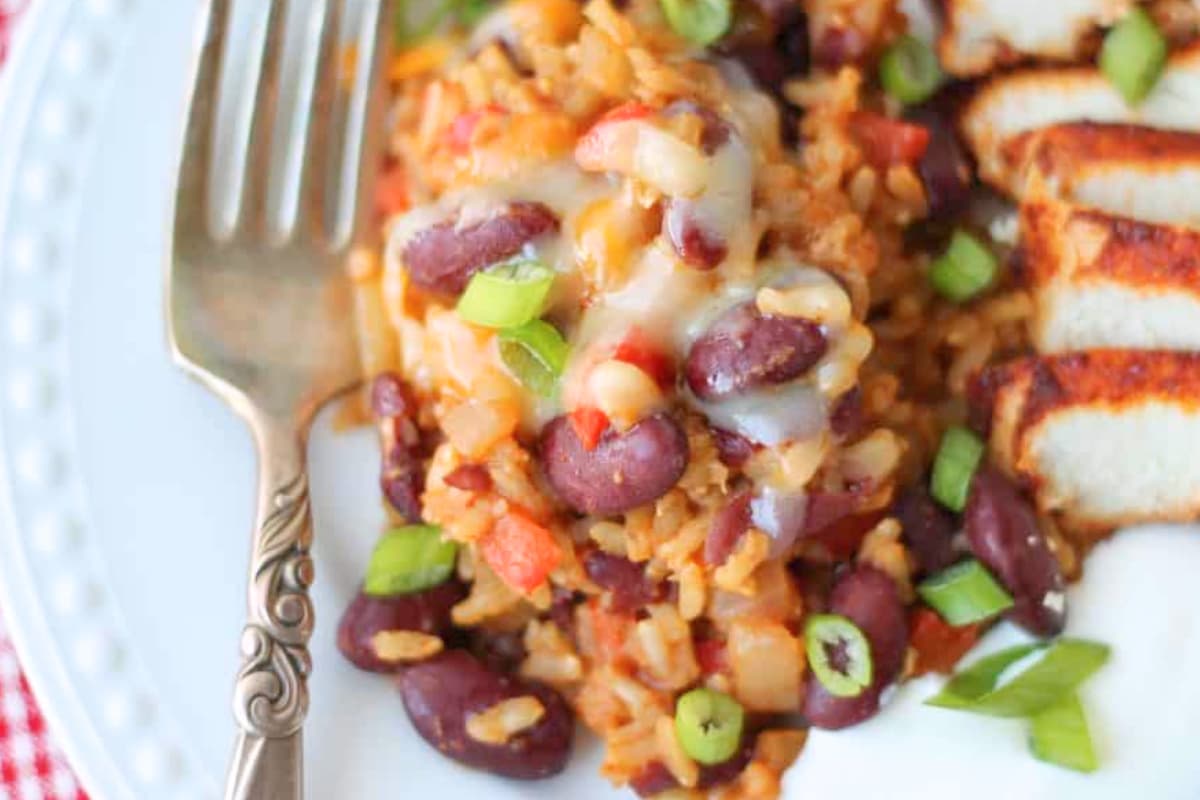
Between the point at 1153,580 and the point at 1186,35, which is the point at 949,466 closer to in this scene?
the point at 1153,580

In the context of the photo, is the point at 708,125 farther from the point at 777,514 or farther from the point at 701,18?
the point at 777,514

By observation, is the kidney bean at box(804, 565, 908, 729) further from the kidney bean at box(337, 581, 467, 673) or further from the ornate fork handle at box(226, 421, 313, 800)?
the ornate fork handle at box(226, 421, 313, 800)

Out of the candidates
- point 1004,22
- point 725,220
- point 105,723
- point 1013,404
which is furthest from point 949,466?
point 105,723

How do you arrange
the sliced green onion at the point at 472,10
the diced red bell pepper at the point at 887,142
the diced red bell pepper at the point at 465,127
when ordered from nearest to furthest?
the diced red bell pepper at the point at 465,127 → the diced red bell pepper at the point at 887,142 → the sliced green onion at the point at 472,10

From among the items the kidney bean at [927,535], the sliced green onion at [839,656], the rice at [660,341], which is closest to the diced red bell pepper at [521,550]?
the rice at [660,341]

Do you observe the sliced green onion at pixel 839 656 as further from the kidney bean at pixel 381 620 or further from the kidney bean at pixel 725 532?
the kidney bean at pixel 381 620

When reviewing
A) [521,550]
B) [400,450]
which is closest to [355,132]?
[400,450]
